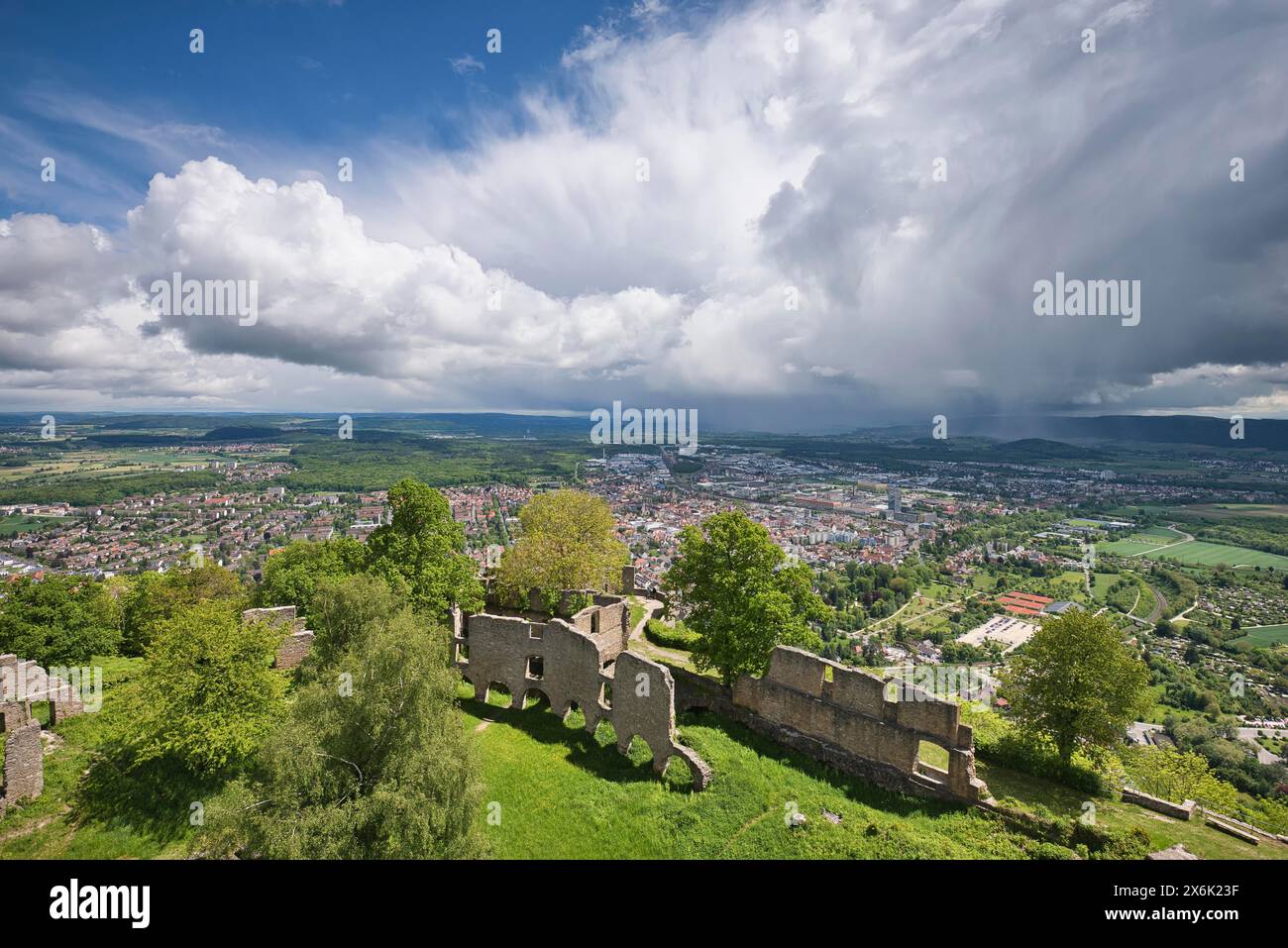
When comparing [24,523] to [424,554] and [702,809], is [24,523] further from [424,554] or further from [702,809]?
[702,809]

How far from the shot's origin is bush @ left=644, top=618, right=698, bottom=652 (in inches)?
1198

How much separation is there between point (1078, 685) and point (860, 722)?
31.5 ft

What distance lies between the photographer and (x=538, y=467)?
619 ft

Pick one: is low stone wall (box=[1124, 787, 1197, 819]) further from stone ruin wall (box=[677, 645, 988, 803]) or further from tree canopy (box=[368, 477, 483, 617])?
tree canopy (box=[368, 477, 483, 617])

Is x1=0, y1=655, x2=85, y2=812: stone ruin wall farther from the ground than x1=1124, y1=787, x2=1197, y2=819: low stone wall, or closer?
farther from the ground

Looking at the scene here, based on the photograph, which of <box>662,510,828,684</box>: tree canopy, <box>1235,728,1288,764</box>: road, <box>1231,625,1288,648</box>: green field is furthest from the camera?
<box>1231,625,1288,648</box>: green field

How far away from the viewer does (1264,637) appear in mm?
59281

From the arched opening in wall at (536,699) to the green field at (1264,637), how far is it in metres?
75.1

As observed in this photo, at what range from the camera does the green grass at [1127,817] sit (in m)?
17.3

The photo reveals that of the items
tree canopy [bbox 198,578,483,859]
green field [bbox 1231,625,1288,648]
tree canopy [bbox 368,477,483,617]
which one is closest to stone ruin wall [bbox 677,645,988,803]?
tree canopy [bbox 198,578,483,859]

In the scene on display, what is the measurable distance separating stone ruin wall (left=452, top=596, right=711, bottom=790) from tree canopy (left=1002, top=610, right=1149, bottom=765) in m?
14.9

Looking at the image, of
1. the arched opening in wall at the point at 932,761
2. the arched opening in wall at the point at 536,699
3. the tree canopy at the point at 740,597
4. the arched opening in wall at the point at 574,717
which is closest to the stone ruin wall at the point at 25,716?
the arched opening in wall at the point at 536,699

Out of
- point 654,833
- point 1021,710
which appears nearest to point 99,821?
point 654,833

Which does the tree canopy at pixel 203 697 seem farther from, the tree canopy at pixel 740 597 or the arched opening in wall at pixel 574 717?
the tree canopy at pixel 740 597
